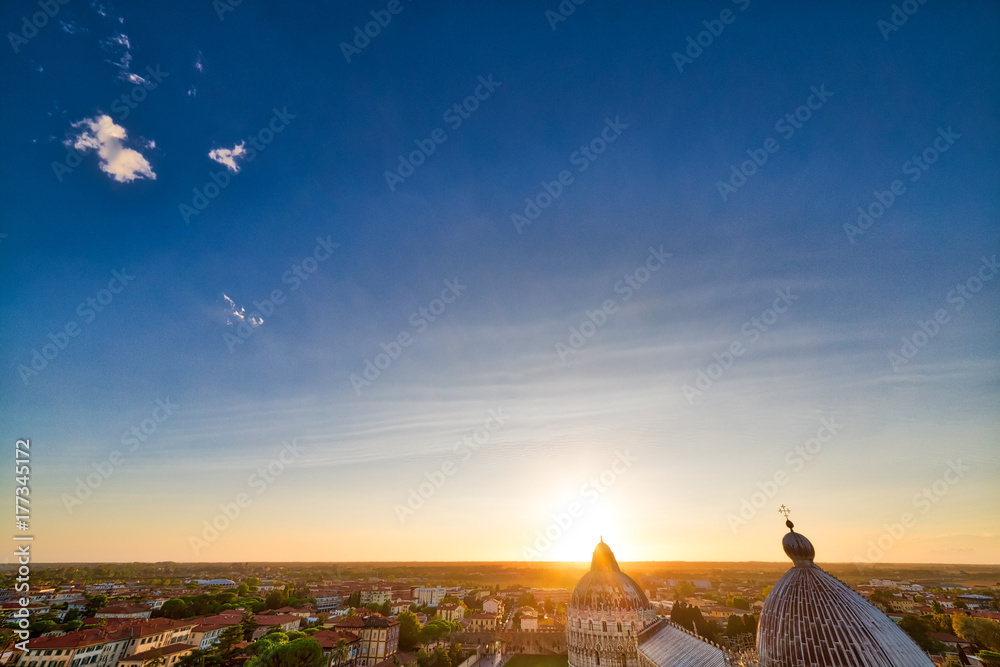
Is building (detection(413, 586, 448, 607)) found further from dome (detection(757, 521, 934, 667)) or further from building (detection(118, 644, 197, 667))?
dome (detection(757, 521, 934, 667))

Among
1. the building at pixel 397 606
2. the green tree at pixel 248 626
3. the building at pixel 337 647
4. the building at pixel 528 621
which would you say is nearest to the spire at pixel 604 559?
the building at pixel 528 621

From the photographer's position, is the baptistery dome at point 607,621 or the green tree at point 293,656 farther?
the baptistery dome at point 607,621

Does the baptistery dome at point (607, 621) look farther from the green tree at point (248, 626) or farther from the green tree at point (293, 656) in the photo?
the green tree at point (248, 626)

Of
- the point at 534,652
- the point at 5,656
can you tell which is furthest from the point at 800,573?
the point at 5,656

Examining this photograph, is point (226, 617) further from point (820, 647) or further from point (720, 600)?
point (720, 600)

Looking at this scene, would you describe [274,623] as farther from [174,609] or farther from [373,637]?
[174,609]

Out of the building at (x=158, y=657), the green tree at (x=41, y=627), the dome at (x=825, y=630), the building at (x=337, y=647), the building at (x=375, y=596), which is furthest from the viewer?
the building at (x=375, y=596)

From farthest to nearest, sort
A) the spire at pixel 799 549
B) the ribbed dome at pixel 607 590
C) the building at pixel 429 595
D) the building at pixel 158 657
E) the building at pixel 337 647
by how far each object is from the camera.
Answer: the building at pixel 429 595 < the building at pixel 337 647 < the building at pixel 158 657 < the ribbed dome at pixel 607 590 < the spire at pixel 799 549
